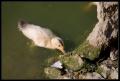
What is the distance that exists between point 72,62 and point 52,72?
60cm

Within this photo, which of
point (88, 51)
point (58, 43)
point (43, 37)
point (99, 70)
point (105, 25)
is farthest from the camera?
point (43, 37)

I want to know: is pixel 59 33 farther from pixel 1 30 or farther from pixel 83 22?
pixel 1 30

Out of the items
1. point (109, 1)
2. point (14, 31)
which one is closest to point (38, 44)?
point (14, 31)

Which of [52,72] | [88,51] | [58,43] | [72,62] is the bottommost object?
[52,72]

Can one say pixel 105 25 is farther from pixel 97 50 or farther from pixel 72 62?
pixel 72 62

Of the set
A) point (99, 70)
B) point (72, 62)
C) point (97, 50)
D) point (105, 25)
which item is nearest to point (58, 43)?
point (72, 62)

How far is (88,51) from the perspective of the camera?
28.3ft

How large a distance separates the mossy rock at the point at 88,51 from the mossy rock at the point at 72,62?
0.66 feet

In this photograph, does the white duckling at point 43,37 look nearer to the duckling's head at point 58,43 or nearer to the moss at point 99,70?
the duckling's head at point 58,43

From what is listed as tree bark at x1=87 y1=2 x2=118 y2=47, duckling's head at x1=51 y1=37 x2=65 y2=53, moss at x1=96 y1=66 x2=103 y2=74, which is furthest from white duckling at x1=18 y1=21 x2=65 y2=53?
moss at x1=96 y1=66 x2=103 y2=74

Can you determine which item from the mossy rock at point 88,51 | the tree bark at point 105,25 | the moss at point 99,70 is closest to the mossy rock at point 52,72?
the mossy rock at point 88,51

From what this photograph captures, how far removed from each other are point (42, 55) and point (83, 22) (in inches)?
64.7

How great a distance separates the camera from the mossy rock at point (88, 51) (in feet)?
28.1

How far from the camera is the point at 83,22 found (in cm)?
1005
